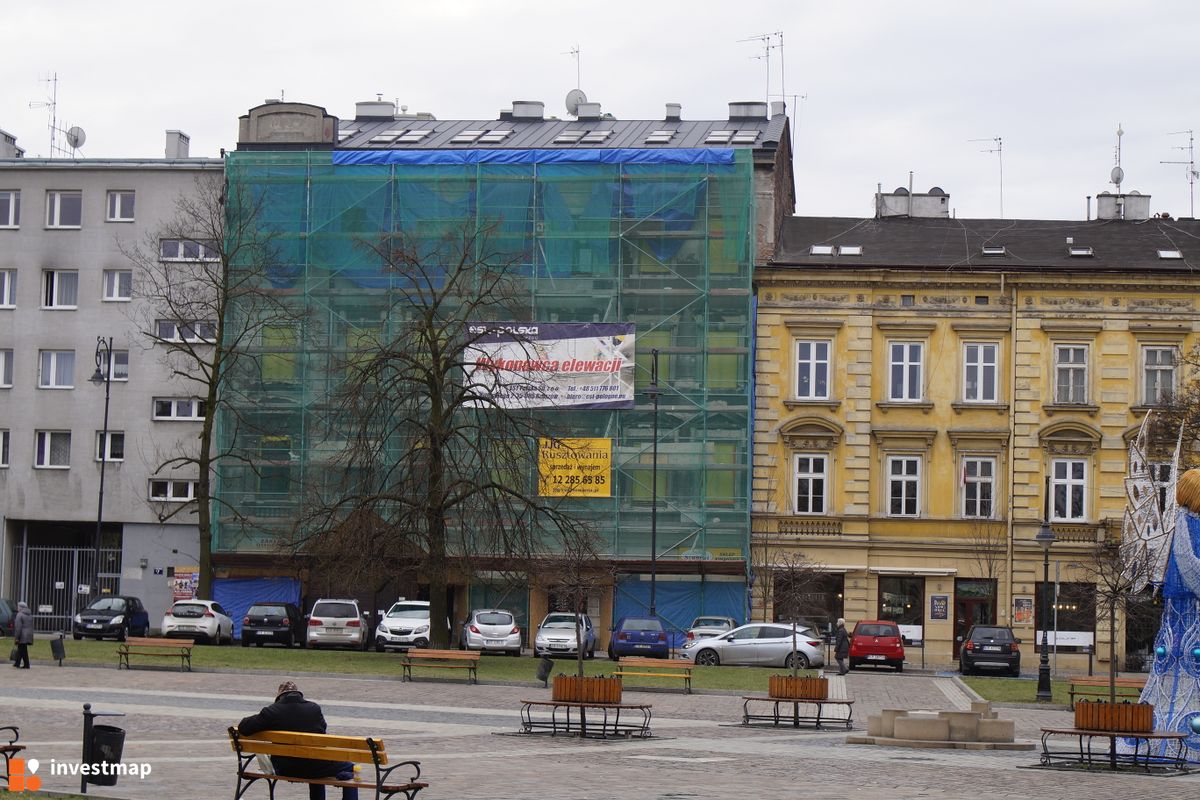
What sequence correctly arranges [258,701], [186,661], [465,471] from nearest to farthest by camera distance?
[258,701] → [186,661] → [465,471]

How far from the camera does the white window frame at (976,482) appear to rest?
2210 inches

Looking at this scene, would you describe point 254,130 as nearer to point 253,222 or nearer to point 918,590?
point 253,222

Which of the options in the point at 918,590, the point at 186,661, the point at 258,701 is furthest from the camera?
the point at 918,590

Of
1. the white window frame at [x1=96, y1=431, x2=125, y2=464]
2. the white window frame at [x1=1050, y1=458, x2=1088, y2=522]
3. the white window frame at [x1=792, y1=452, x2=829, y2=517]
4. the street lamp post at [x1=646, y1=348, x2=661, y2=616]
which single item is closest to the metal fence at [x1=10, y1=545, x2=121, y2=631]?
the white window frame at [x1=96, y1=431, x2=125, y2=464]

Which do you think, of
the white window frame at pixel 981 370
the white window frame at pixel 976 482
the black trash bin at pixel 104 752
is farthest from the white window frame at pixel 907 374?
the black trash bin at pixel 104 752

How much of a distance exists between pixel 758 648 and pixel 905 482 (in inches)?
495

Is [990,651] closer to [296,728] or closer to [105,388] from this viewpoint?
[105,388]

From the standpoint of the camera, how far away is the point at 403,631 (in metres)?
49.8

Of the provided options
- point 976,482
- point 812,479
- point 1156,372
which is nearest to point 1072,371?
point 1156,372

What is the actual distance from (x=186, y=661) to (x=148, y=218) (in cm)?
2672

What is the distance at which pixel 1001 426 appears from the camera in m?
56.4

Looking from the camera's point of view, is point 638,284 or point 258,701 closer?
point 258,701

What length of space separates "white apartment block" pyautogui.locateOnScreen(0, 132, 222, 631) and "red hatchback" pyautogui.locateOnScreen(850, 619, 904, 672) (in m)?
23.3

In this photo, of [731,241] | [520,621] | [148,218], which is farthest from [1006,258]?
[148,218]
